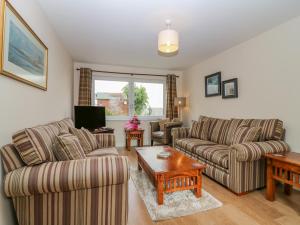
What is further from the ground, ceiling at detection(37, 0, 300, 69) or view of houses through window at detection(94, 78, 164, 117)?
ceiling at detection(37, 0, 300, 69)

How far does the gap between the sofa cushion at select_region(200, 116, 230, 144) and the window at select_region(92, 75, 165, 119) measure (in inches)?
82.3

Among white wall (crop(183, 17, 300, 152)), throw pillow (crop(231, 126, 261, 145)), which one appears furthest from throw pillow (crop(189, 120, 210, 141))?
throw pillow (crop(231, 126, 261, 145))

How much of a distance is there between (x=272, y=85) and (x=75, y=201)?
304cm

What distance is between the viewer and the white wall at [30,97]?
1.34 m

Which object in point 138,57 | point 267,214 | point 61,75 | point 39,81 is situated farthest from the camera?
point 138,57

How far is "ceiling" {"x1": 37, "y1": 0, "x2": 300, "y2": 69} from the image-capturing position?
202 cm

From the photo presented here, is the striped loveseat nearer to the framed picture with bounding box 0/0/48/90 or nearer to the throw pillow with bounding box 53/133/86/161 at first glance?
the throw pillow with bounding box 53/133/86/161

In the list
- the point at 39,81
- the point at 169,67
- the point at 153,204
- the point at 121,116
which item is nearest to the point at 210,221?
the point at 153,204

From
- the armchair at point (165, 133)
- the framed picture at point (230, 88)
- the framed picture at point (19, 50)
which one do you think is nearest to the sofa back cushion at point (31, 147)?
the framed picture at point (19, 50)

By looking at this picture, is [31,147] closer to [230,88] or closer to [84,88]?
[84,88]

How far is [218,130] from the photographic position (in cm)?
324

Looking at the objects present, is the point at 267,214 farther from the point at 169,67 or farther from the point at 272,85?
the point at 169,67

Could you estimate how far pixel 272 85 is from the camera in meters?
2.63

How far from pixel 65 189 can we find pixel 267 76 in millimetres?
3137
